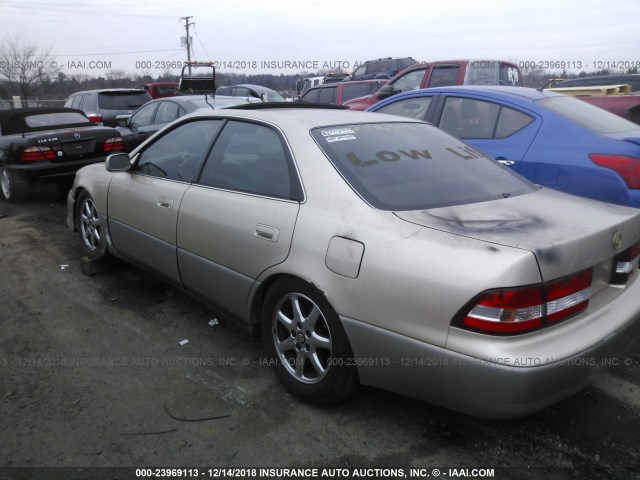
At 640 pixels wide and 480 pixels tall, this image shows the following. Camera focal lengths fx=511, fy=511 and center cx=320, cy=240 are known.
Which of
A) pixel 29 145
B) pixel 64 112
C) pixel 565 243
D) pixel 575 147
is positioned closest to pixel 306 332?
pixel 565 243

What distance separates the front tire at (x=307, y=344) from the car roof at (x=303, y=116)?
936 millimetres

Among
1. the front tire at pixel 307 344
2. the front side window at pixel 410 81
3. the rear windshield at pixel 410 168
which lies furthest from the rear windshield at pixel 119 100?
the front tire at pixel 307 344

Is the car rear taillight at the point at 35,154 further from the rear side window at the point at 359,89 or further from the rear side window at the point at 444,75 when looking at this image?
the rear side window at the point at 359,89

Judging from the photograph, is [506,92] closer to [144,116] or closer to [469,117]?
[469,117]

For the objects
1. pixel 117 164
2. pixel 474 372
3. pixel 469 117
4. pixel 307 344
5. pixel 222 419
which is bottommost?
pixel 222 419

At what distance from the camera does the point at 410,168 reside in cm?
278

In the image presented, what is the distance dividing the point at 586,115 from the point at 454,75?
460 cm

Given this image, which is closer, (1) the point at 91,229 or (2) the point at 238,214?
(2) the point at 238,214

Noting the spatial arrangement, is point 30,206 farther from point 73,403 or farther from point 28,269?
point 73,403

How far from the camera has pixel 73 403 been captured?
9.03 feet

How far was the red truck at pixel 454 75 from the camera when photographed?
864 cm

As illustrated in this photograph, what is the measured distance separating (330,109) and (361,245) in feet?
4.84

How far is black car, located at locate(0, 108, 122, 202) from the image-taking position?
23.1ft

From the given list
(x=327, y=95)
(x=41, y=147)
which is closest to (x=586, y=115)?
(x=41, y=147)
